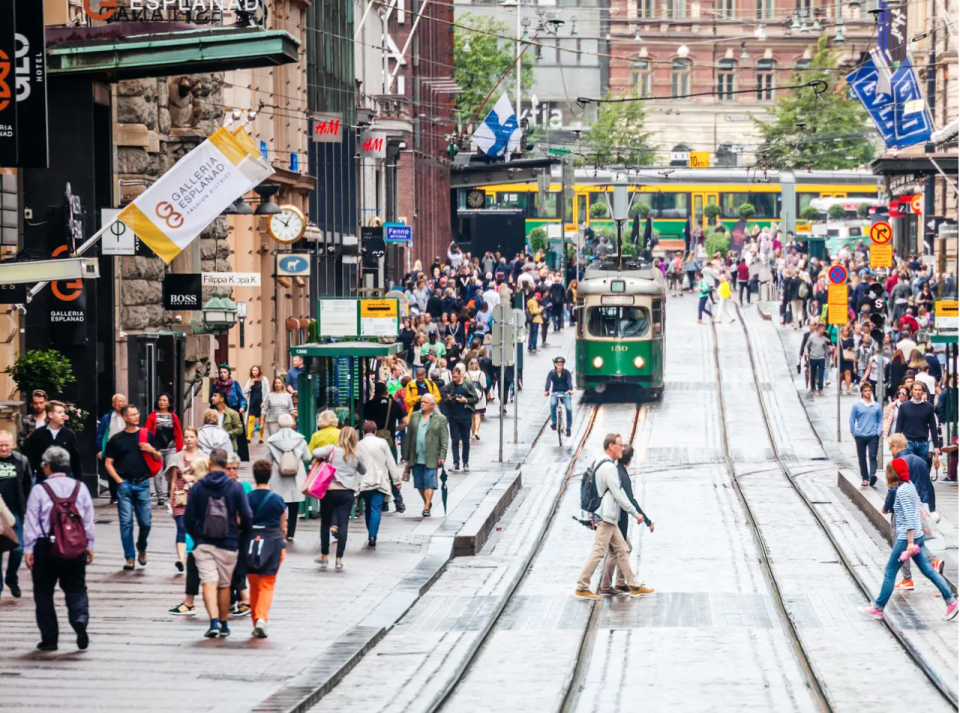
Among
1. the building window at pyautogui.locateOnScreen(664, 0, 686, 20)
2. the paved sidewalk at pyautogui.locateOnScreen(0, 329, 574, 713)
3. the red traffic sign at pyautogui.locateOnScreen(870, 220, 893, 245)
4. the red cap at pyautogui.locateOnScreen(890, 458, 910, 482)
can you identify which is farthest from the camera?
the building window at pyautogui.locateOnScreen(664, 0, 686, 20)

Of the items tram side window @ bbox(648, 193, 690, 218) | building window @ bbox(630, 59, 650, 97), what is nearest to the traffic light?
tram side window @ bbox(648, 193, 690, 218)

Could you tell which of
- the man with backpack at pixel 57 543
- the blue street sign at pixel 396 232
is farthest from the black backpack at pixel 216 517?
the blue street sign at pixel 396 232

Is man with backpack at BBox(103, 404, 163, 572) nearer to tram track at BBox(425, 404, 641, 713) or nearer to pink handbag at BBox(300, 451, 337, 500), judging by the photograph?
pink handbag at BBox(300, 451, 337, 500)

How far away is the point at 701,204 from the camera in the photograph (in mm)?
77750

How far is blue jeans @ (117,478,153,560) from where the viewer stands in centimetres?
1955

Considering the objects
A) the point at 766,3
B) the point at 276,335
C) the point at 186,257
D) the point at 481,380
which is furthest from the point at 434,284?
the point at 766,3

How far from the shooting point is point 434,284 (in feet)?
177

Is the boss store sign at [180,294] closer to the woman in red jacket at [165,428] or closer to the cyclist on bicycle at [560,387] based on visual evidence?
the woman in red jacket at [165,428]

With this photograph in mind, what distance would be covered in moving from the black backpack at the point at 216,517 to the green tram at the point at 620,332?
2578 cm

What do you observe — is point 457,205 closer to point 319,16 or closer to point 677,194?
point 677,194

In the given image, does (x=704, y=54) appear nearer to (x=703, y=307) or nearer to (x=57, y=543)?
(x=703, y=307)

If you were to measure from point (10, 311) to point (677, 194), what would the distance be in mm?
56096

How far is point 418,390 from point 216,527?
49.4 feet

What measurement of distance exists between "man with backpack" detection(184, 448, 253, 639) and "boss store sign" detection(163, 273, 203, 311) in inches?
505
